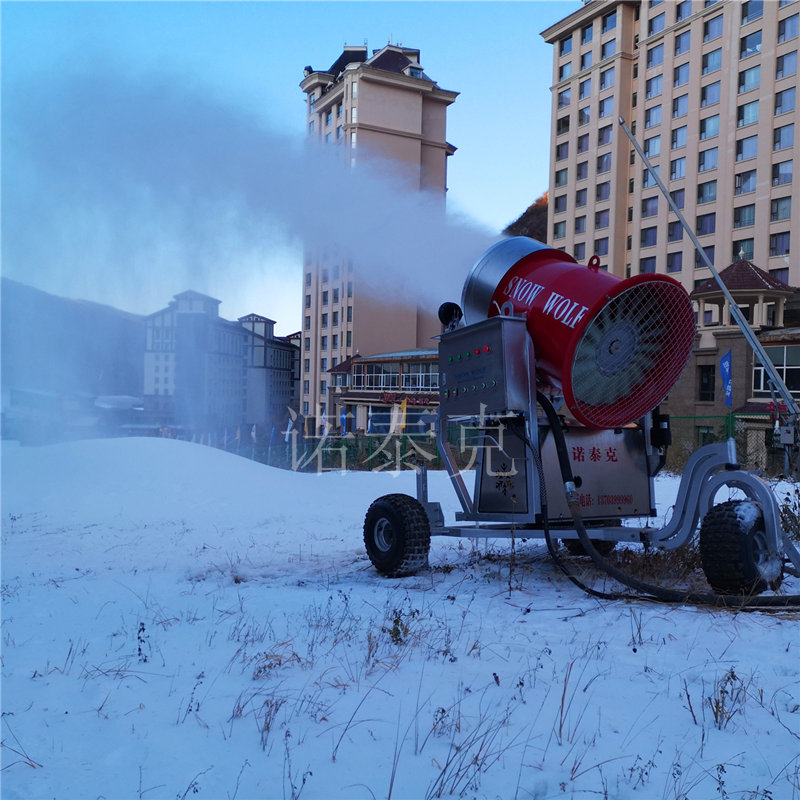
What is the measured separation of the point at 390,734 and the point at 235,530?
8840 millimetres

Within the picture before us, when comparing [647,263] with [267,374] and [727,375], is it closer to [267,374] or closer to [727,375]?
[727,375]

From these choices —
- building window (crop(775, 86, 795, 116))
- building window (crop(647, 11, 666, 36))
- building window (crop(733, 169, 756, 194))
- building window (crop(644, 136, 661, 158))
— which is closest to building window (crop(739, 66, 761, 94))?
building window (crop(775, 86, 795, 116))

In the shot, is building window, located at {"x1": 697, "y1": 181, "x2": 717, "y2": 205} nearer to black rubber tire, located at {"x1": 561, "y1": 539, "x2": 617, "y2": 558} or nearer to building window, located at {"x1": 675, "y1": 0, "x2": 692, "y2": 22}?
building window, located at {"x1": 675, "y1": 0, "x2": 692, "y2": 22}

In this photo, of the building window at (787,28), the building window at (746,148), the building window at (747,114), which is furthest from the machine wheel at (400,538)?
the building window at (787,28)

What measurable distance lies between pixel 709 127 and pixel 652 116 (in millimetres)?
6128

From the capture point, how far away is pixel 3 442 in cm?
2042

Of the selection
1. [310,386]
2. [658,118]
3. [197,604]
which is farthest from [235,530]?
[310,386]

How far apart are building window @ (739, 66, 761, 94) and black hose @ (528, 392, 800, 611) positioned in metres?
50.0

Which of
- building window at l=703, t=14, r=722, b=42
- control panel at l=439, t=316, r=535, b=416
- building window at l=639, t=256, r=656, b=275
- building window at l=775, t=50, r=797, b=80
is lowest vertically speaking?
control panel at l=439, t=316, r=535, b=416

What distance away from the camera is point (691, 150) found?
51.4m

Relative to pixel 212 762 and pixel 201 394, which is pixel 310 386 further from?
pixel 212 762

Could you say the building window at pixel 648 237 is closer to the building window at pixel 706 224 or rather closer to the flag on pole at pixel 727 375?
the building window at pixel 706 224

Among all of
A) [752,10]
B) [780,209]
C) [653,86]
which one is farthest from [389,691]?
[653,86]

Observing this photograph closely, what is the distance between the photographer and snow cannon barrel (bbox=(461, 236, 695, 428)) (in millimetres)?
6336
